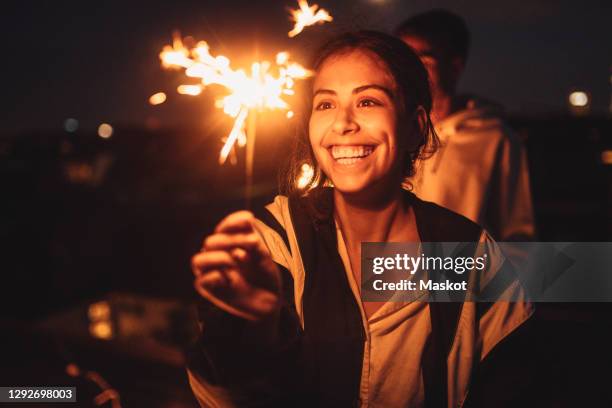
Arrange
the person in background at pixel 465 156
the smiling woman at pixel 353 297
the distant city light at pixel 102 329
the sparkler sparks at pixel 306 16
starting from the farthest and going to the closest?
the distant city light at pixel 102 329, the person in background at pixel 465 156, the sparkler sparks at pixel 306 16, the smiling woman at pixel 353 297

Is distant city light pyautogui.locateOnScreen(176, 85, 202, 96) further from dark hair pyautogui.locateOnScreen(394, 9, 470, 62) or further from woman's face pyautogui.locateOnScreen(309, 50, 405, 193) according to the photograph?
dark hair pyautogui.locateOnScreen(394, 9, 470, 62)

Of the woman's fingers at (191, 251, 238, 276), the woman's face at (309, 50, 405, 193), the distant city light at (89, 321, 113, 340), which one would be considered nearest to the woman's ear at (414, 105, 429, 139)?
the woman's face at (309, 50, 405, 193)

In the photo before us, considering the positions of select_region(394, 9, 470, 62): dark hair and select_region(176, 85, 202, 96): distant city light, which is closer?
select_region(176, 85, 202, 96): distant city light

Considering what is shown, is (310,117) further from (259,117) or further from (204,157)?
(204,157)

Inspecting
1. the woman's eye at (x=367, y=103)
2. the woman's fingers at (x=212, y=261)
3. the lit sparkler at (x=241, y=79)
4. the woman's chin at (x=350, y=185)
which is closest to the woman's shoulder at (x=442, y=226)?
the woman's chin at (x=350, y=185)

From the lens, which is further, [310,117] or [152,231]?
[152,231]

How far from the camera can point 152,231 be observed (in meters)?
13.9

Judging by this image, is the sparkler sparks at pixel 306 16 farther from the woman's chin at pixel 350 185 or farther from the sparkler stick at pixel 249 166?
the woman's chin at pixel 350 185

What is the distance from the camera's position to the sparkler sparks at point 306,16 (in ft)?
5.63

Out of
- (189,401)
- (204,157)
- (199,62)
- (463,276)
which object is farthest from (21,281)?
(204,157)

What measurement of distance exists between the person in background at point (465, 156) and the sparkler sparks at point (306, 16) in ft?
3.27

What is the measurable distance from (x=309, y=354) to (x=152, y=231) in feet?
44.7

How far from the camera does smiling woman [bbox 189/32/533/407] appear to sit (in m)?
1.29

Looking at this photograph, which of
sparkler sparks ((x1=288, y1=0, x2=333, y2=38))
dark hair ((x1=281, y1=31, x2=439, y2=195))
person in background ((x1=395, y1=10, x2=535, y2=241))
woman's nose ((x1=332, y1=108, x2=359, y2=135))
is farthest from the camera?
person in background ((x1=395, y1=10, x2=535, y2=241))
